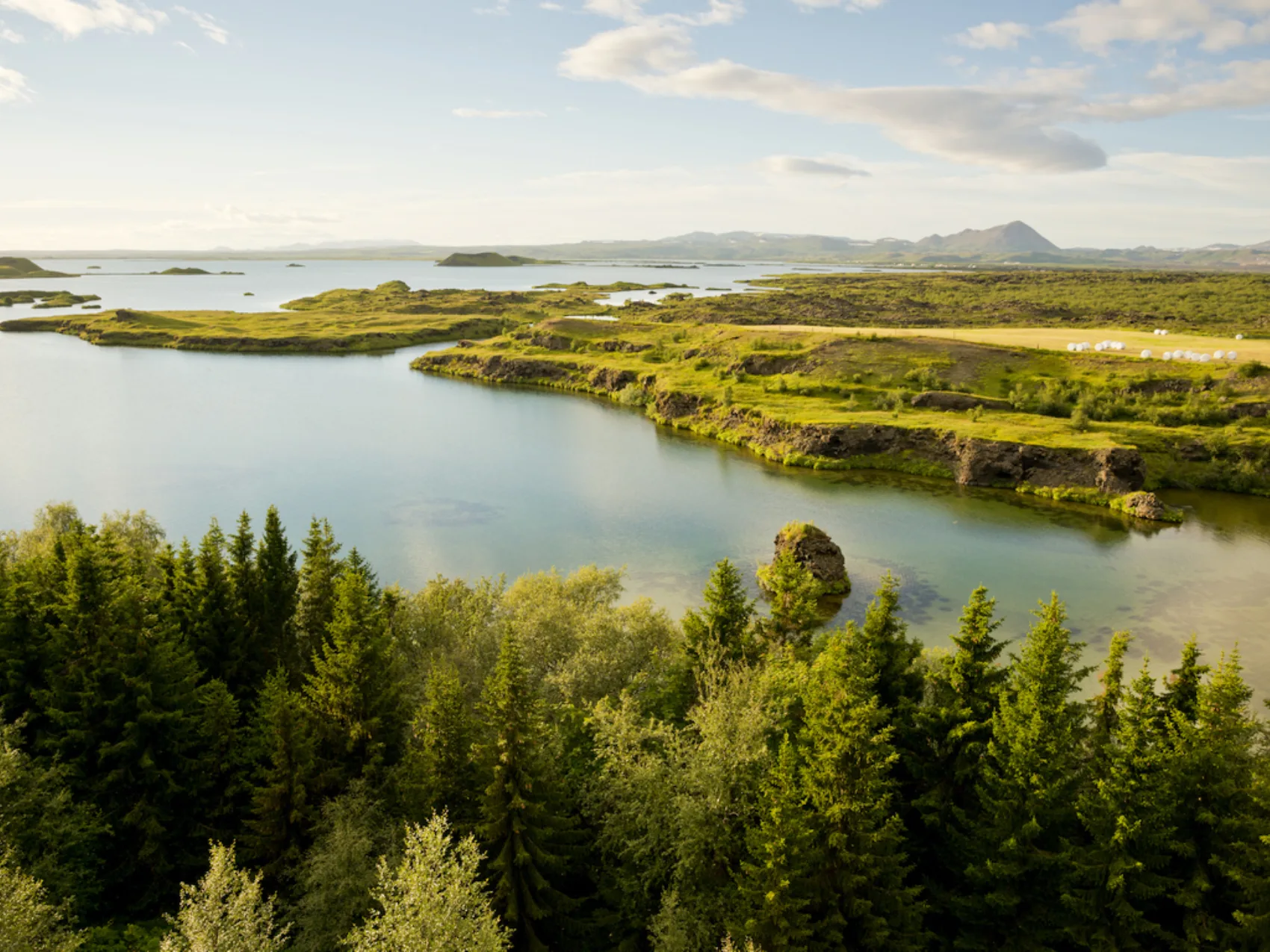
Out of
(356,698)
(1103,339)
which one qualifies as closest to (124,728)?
(356,698)

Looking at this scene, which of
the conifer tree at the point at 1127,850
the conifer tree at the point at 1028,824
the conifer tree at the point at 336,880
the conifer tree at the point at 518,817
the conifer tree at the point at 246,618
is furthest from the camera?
the conifer tree at the point at 246,618

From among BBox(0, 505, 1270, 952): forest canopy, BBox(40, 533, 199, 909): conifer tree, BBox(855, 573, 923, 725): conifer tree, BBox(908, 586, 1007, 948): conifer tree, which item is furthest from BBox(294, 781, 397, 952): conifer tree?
BBox(908, 586, 1007, 948): conifer tree

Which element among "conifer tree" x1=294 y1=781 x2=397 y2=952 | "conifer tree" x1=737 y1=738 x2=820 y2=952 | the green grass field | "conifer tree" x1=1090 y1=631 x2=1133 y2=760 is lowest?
"conifer tree" x1=294 y1=781 x2=397 y2=952

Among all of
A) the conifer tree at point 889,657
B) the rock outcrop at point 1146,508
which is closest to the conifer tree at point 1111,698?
the conifer tree at point 889,657

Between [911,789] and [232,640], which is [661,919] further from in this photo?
[232,640]

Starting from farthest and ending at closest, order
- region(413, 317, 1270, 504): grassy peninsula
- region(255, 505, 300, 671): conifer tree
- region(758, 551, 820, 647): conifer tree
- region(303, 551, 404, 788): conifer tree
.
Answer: region(413, 317, 1270, 504): grassy peninsula
region(255, 505, 300, 671): conifer tree
region(758, 551, 820, 647): conifer tree
region(303, 551, 404, 788): conifer tree

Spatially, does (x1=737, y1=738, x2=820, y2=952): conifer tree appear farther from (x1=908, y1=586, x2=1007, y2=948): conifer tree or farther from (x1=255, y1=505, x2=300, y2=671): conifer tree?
(x1=255, y1=505, x2=300, y2=671): conifer tree

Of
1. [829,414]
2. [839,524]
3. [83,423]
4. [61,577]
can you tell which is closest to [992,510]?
[839,524]

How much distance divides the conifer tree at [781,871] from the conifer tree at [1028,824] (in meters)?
7.02

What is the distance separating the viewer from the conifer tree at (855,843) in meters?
23.9

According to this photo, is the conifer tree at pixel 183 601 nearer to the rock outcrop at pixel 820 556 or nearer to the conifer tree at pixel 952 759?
the conifer tree at pixel 952 759

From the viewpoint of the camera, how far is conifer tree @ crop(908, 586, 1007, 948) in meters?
28.3

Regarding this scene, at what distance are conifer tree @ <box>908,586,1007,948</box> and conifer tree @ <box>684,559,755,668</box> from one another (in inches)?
341

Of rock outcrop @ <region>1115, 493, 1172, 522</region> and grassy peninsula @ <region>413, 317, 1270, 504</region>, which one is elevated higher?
grassy peninsula @ <region>413, 317, 1270, 504</region>
